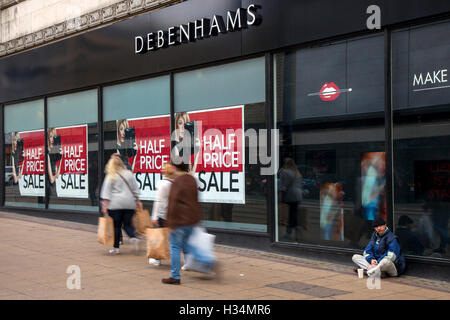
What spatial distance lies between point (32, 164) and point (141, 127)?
5.13 metres

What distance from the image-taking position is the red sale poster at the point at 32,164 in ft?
52.2

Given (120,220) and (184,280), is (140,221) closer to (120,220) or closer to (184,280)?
(120,220)

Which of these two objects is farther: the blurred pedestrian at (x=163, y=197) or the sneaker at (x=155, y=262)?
the sneaker at (x=155, y=262)

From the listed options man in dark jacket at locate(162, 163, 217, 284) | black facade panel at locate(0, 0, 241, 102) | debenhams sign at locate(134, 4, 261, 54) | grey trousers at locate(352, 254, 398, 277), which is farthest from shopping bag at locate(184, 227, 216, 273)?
debenhams sign at locate(134, 4, 261, 54)

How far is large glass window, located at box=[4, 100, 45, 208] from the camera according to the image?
52.4ft

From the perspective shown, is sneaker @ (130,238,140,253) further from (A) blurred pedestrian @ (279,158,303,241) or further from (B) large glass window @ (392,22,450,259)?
(B) large glass window @ (392,22,450,259)

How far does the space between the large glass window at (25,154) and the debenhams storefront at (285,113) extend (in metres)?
2.00

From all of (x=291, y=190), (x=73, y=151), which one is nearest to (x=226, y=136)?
(x=291, y=190)

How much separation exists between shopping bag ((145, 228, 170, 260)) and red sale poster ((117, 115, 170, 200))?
409 cm

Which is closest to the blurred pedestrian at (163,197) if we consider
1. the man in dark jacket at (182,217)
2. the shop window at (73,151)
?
the man in dark jacket at (182,217)

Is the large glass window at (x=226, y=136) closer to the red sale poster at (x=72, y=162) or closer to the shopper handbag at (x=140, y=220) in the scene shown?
the shopper handbag at (x=140, y=220)

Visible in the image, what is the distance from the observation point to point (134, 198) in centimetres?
960

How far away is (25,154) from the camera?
54.4ft

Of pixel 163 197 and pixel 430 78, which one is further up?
pixel 430 78
